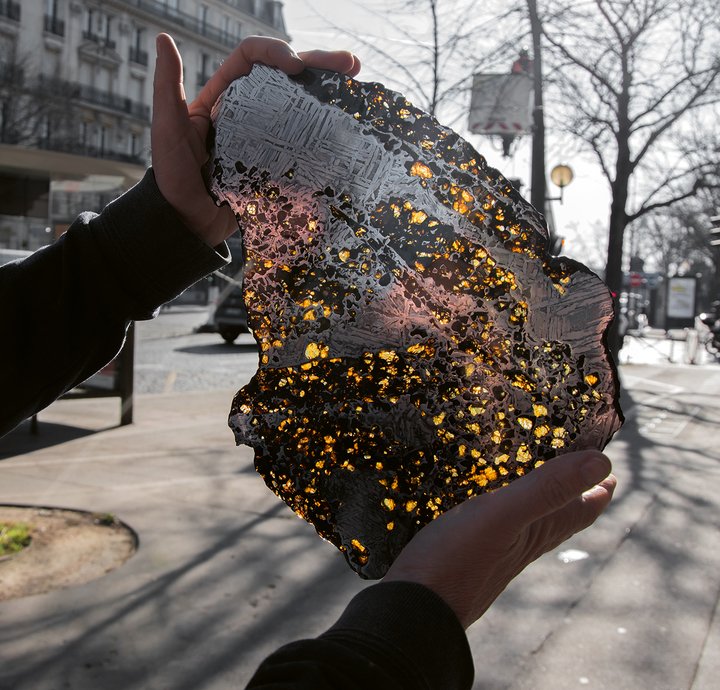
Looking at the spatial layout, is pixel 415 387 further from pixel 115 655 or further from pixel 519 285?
pixel 115 655

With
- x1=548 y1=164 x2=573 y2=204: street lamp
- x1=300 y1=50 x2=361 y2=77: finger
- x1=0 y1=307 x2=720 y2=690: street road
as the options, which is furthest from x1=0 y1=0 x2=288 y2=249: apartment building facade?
x1=300 y1=50 x2=361 y2=77: finger

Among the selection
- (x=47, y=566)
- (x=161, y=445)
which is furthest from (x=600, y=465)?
(x=161, y=445)

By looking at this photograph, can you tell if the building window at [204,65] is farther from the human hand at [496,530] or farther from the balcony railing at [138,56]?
the human hand at [496,530]

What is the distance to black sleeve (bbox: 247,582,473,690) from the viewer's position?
30.8 inches

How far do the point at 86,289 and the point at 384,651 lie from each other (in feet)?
2.79

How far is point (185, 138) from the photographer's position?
4.15 ft

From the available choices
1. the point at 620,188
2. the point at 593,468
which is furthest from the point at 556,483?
the point at 620,188

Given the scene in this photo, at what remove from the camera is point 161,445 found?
22.9 ft

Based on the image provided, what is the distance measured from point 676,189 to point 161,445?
10.8 meters

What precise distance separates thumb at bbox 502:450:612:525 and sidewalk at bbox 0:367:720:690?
2.55 metres

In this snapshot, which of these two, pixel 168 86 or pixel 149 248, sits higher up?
pixel 168 86

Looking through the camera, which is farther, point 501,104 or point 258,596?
point 501,104

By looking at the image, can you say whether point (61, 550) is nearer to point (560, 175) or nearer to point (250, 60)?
point (250, 60)

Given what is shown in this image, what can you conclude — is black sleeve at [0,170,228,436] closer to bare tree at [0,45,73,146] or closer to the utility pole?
the utility pole
